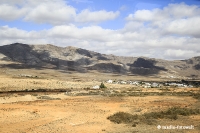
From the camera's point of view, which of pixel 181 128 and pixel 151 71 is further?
pixel 151 71

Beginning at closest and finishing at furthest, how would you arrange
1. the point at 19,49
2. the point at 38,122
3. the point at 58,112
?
the point at 38,122
the point at 58,112
the point at 19,49

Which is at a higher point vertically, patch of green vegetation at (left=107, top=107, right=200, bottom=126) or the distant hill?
the distant hill

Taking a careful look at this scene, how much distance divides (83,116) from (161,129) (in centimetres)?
707

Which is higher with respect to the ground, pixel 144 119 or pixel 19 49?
pixel 19 49

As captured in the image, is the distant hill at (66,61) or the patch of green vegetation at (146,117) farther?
the distant hill at (66,61)

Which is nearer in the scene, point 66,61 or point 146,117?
point 146,117

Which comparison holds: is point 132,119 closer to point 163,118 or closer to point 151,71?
point 163,118

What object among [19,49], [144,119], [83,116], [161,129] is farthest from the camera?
[19,49]

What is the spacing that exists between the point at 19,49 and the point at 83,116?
165 meters

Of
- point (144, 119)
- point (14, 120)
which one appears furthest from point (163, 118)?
point (14, 120)

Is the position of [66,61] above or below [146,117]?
above

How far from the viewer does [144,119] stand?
18.7 m

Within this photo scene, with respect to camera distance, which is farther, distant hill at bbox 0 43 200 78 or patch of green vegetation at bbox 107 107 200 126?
distant hill at bbox 0 43 200 78

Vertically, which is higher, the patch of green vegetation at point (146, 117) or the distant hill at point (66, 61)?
the distant hill at point (66, 61)
